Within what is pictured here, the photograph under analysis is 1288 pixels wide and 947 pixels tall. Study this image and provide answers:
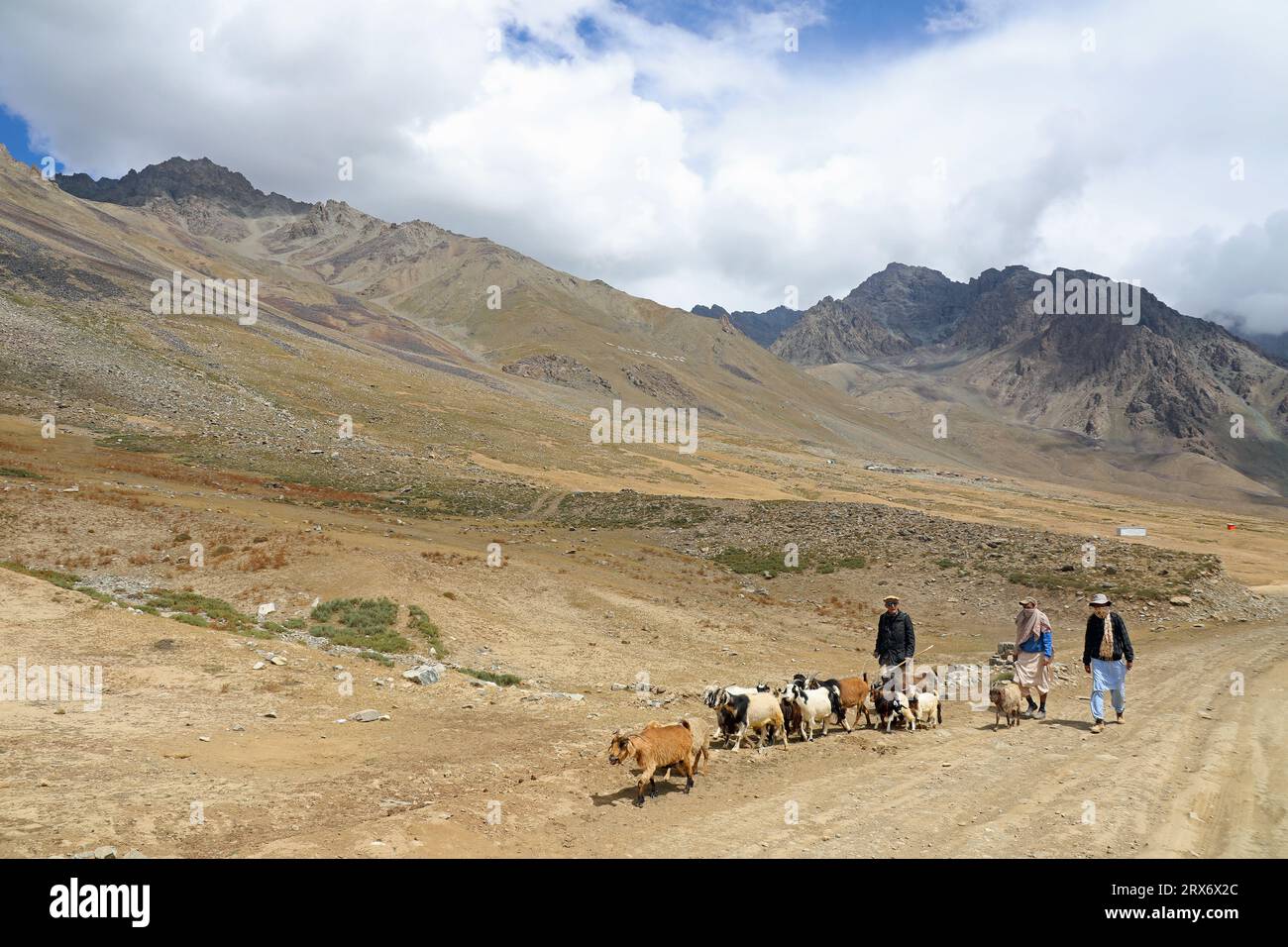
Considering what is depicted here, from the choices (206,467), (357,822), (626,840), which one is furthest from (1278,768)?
(206,467)

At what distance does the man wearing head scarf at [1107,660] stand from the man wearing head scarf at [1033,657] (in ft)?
2.95

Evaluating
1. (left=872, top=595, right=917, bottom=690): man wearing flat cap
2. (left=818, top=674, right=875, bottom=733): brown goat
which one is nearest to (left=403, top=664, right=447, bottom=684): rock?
(left=818, top=674, right=875, bottom=733): brown goat

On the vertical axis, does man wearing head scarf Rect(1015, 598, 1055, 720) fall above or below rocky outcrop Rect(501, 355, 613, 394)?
below

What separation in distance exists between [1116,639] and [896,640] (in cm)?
395

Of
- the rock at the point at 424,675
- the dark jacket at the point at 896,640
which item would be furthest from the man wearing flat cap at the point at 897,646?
the rock at the point at 424,675

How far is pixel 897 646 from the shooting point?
14008 millimetres

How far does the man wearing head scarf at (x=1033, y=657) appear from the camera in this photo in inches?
570

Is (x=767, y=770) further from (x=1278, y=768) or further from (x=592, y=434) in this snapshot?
(x=592, y=434)

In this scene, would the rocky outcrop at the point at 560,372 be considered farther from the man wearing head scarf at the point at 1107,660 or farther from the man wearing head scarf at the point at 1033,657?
the man wearing head scarf at the point at 1107,660

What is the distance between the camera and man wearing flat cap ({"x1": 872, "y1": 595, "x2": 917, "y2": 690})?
547 inches

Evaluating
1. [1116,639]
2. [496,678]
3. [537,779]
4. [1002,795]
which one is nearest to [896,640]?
[1116,639]

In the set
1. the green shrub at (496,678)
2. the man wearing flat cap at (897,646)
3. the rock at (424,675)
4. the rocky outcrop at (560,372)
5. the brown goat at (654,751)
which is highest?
the rocky outcrop at (560,372)

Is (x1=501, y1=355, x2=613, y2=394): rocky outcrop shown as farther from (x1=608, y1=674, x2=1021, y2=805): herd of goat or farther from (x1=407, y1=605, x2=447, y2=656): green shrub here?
(x1=608, y1=674, x2=1021, y2=805): herd of goat

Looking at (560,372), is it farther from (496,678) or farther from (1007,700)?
(1007,700)
